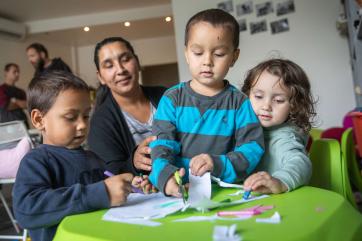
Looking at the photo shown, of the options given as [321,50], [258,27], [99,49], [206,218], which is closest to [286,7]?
[258,27]

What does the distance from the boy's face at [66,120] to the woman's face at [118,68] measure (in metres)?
0.39

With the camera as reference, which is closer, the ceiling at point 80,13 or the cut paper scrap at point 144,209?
the cut paper scrap at point 144,209

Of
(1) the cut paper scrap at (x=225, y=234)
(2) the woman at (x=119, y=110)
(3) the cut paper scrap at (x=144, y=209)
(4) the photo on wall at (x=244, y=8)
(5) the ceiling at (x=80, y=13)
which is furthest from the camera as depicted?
(5) the ceiling at (x=80, y=13)

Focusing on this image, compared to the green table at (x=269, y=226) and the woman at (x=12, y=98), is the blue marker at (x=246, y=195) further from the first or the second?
the woman at (x=12, y=98)

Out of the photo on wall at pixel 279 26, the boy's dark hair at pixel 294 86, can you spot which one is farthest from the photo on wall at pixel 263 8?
the boy's dark hair at pixel 294 86

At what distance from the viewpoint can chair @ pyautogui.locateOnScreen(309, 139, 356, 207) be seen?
105cm

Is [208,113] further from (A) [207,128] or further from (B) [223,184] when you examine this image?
(B) [223,184]

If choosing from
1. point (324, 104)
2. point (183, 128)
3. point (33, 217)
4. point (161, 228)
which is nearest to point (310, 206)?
point (161, 228)

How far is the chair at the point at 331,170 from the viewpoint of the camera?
105 centimetres

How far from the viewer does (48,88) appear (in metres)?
0.90

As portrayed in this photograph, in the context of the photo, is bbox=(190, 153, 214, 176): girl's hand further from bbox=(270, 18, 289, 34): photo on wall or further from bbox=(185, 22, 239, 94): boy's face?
bbox=(270, 18, 289, 34): photo on wall

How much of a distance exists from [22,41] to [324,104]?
5337 mm

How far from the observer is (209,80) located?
2.96ft

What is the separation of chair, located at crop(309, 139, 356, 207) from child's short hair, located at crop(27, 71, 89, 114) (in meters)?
0.70
